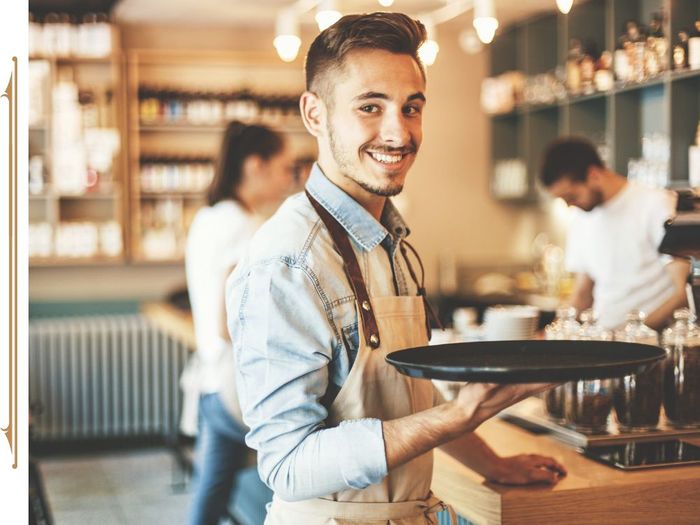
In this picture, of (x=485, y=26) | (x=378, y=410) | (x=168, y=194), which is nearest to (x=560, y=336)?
(x=378, y=410)

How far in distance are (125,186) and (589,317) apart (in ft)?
16.2

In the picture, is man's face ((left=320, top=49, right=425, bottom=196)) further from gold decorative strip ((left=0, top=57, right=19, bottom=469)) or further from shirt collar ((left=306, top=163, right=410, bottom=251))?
gold decorative strip ((left=0, top=57, right=19, bottom=469))

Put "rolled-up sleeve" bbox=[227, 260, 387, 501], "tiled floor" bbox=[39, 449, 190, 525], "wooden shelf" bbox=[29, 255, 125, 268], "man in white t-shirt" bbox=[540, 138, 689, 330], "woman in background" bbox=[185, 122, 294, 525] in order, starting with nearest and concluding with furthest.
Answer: "rolled-up sleeve" bbox=[227, 260, 387, 501], "woman in background" bbox=[185, 122, 294, 525], "man in white t-shirt" bbox=[540, 138, 689, 330], "tiled floor" bbox=[39, 449, 190, 525], "wooden shelf" bbox=[29, 255, 125, 268]

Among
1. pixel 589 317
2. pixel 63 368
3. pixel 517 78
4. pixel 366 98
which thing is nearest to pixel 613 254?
pixel 589 317

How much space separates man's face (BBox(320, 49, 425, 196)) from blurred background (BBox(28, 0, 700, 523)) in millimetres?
4279

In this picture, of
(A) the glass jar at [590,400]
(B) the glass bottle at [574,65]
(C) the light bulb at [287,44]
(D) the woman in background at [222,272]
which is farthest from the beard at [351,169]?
(B) the glass bottle at [574,65]

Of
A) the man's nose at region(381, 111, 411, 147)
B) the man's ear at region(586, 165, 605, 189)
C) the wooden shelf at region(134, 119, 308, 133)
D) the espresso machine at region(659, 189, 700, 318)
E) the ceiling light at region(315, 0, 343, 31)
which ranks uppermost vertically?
the ceiling light at region(315, 0, 343, 31)

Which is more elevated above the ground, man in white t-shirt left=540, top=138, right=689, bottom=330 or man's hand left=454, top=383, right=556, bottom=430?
man in white t-shirt left=540, top=138, right=689, bottom=330

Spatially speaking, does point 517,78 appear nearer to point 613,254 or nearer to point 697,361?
point 613,254

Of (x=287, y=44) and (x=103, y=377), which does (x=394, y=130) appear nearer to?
(x=287, y=44)

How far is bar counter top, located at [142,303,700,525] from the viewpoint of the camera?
1.97 meters

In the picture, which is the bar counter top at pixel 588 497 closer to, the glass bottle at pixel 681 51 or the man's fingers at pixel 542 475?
the man's fingers at pixel 542 475

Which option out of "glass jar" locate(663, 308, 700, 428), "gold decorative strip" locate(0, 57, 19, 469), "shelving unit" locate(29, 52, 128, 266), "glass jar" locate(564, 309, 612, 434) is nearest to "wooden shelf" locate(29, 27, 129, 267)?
"shelving unit" locate(29, 52, 128, 266)

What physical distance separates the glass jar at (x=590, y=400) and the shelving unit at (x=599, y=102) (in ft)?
9.77
